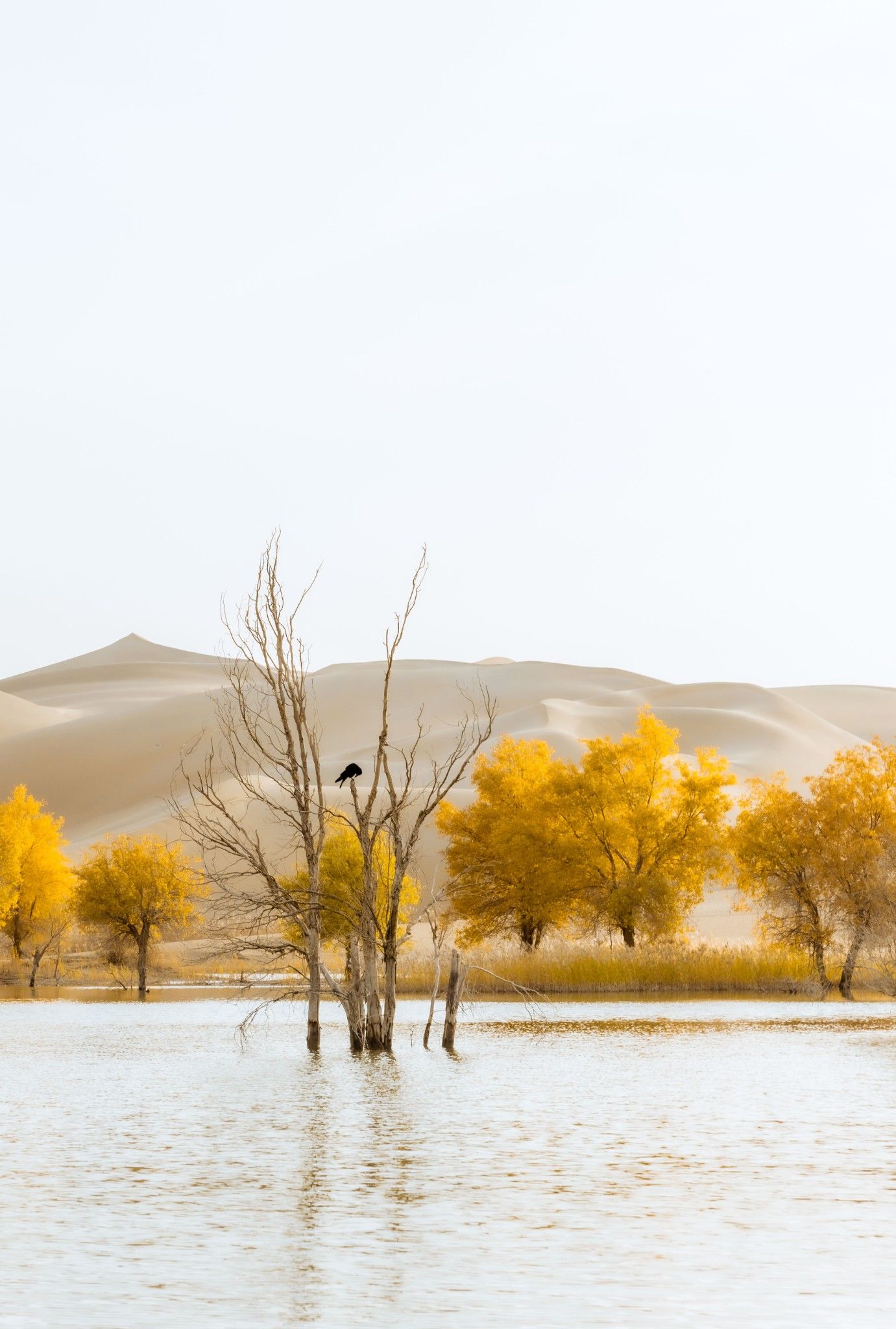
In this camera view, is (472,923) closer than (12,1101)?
No

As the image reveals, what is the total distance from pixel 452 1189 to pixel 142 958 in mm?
47039

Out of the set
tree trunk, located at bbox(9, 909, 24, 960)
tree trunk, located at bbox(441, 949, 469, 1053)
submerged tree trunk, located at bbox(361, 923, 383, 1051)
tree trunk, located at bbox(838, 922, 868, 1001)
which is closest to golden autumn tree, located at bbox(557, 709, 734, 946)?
tree trunk, located at bbox(838, 922, 868, 1001)

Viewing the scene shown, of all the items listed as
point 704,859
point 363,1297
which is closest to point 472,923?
point 704,859

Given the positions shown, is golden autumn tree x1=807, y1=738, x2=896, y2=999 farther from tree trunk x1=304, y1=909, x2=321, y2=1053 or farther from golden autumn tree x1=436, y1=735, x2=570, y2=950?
tree trunk x1=304, y1=909, x2=321, y2=1053

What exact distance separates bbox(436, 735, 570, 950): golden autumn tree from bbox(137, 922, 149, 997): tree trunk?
11795 millimetres

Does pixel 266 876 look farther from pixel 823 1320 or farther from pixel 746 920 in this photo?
pixel 746 920

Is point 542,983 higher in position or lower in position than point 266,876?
lower

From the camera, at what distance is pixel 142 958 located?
6075 cm

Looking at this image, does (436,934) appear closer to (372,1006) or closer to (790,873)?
(372,1006)

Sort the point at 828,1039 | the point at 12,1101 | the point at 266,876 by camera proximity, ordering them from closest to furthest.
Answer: the point at 12,1101 → the point at 266,876 → the point at 828,1039

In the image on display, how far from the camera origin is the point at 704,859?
57375mm

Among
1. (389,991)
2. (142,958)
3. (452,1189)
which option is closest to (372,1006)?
(389,991)

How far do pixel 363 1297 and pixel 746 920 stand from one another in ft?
300

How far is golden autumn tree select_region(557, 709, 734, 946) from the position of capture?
5712cm
